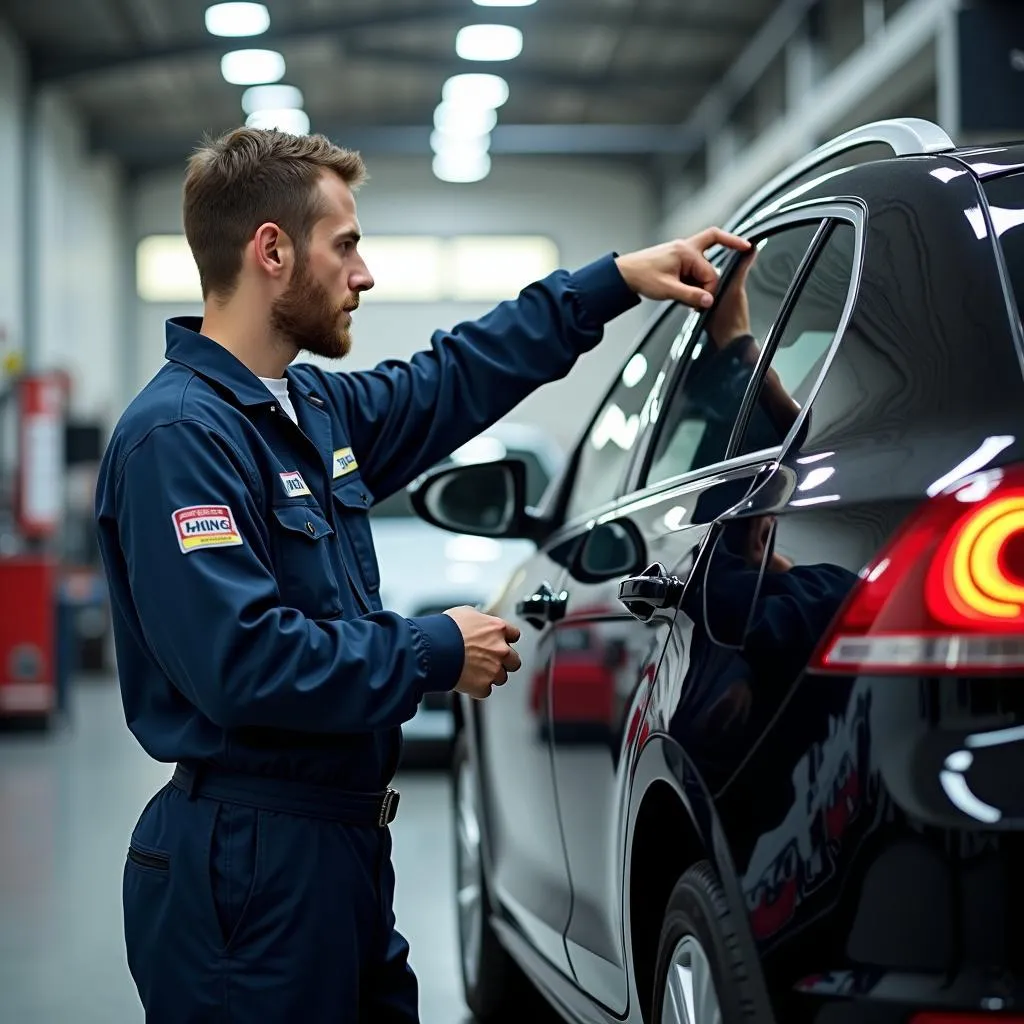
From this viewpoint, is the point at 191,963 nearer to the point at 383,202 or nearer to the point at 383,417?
the point at 383,417

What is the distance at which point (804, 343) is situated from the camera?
2.10m

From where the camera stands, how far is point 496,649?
2.12 m

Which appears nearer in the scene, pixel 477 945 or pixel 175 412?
pixel 175 412

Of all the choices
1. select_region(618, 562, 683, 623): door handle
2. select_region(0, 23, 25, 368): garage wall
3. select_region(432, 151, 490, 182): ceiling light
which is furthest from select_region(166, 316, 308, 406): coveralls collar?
select_region(432, 151, 490, 182): ceiling light

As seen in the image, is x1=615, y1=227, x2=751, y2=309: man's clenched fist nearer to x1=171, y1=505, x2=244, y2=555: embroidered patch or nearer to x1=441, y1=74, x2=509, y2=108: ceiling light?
x1=171, y1=505, x2=244, y2=555: embroidered patch

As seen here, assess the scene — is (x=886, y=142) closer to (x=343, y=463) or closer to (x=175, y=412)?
(x=343, y=463)

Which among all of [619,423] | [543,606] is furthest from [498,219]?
[543,606]

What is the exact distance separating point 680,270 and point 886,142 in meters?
0.51

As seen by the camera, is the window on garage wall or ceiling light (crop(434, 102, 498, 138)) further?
the window on garage wall

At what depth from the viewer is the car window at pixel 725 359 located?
2311 mm

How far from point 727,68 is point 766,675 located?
16.7 meters

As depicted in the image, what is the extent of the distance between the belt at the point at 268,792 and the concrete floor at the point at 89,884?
182 cm

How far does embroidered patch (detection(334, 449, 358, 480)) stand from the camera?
7.75ft

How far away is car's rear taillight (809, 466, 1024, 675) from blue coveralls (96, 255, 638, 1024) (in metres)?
0.69
